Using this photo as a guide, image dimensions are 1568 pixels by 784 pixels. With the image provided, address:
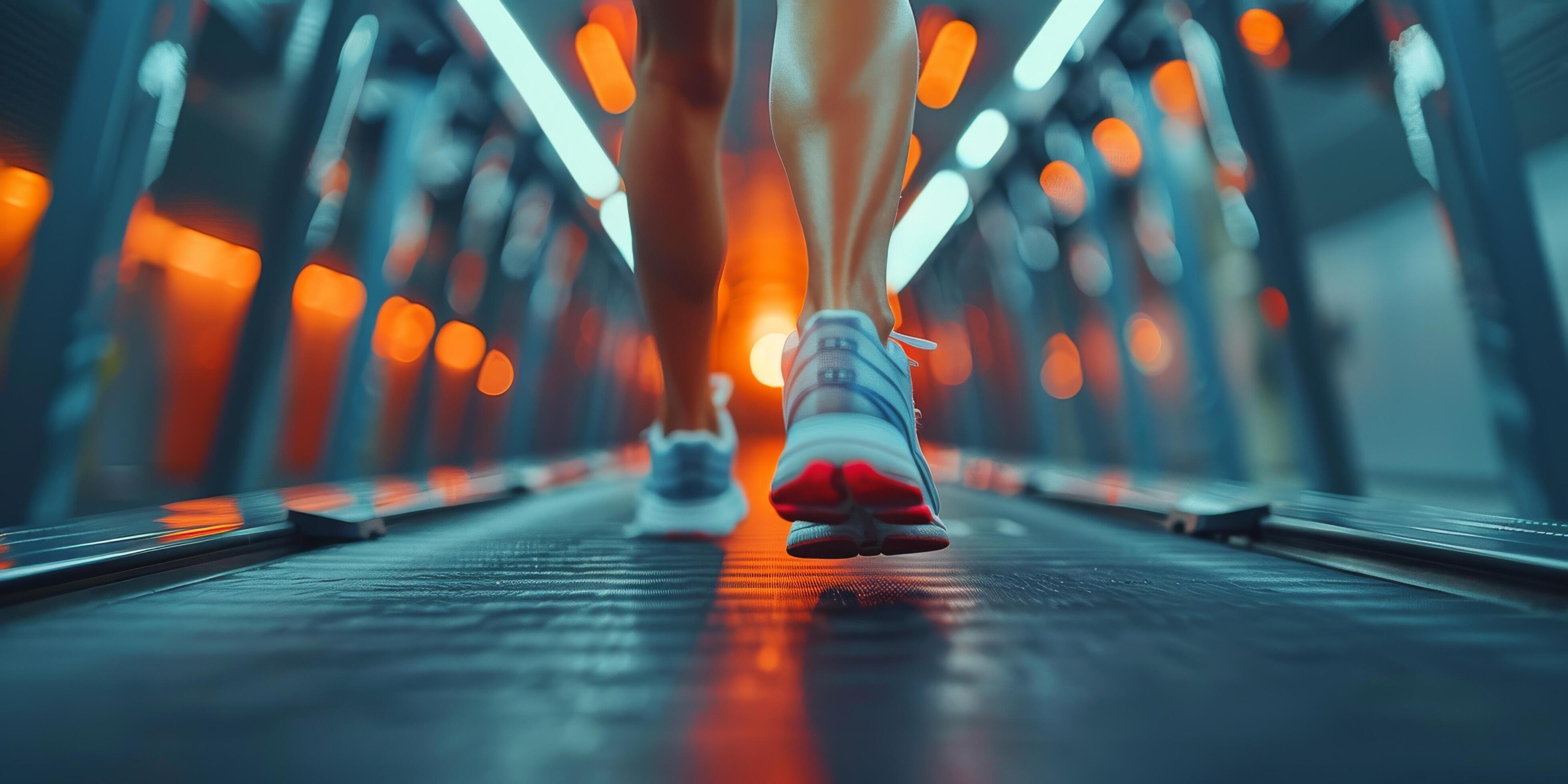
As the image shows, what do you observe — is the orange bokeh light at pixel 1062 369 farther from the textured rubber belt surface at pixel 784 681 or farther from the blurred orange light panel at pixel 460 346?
the textured rubber belt surface at pixel 784 681

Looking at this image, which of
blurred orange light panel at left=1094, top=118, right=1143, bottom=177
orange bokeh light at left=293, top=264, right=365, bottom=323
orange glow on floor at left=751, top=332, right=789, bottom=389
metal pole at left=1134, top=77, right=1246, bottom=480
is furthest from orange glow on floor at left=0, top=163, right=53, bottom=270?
orange glow on floor at left=751, top=332, right=789, bottom=389

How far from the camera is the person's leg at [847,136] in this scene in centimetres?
91

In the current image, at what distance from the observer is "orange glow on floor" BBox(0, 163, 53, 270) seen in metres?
1.88

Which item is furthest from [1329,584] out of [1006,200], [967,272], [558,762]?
[967,272]

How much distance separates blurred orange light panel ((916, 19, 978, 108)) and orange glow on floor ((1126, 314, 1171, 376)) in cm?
234

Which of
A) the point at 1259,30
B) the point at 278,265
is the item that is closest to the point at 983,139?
the point at 1259,30

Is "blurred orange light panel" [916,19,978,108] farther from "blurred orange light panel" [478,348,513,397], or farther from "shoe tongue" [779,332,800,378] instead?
"blurred orange light panel" [478,348,513,397]

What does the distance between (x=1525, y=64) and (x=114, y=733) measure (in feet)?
11.8

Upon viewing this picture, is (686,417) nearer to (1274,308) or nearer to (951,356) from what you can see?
(1274,308)

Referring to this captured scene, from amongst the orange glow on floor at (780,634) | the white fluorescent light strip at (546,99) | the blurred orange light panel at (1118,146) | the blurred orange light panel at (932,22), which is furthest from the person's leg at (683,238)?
the blurred orange light panel at (1118,146)

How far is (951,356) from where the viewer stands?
1181cm

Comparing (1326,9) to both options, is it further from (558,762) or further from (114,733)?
(114,733)

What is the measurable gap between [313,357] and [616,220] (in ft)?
13.2

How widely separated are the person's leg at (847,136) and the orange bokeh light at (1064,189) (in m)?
5.34
